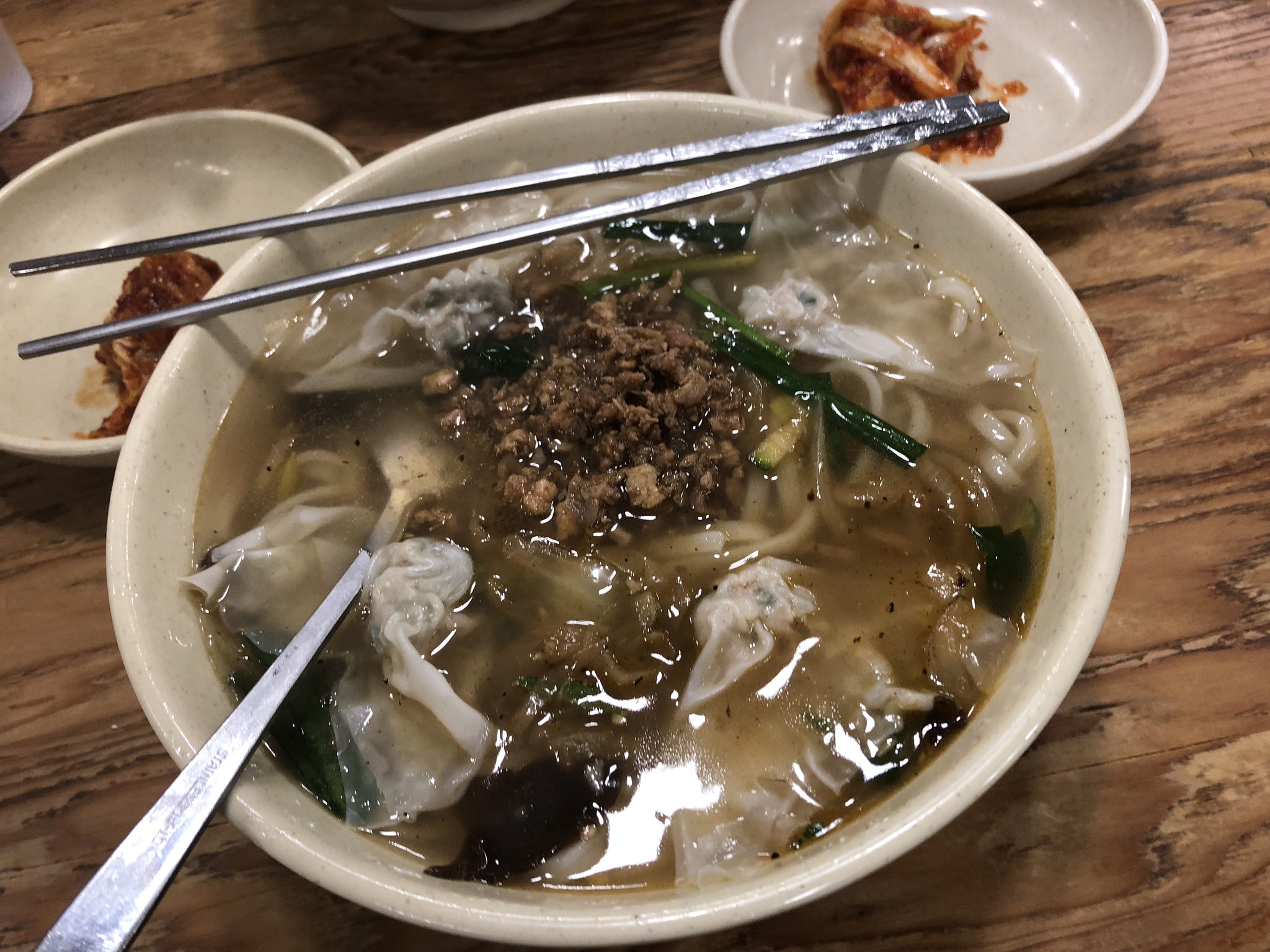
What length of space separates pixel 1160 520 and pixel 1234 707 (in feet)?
1.50

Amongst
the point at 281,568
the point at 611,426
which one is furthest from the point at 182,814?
the point at 611,426

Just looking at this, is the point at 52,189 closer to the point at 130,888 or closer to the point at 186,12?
the point at 186,12

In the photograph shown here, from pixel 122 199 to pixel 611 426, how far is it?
219cm

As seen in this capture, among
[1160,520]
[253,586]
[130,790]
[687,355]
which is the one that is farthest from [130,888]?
[1160,520]

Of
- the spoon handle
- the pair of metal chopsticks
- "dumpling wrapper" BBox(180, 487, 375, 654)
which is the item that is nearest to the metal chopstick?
the pair of metal chopsticks

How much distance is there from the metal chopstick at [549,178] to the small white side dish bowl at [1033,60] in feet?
2.46

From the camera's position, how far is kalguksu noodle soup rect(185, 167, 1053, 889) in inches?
58.6

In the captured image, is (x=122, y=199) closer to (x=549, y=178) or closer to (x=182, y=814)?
(x=549, y=178)

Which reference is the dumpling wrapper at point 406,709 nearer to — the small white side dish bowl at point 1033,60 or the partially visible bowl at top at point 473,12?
the small white side dish bowl at point 1033,60

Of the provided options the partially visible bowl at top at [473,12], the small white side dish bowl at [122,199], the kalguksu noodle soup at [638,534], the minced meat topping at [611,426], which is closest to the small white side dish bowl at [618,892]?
the kalguksu noodle soup at [638,534]

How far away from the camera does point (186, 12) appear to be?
3.24m

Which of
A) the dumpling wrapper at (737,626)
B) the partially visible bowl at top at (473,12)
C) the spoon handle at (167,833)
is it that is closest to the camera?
the spoon handle at (167,833)

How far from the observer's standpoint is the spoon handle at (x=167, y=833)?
1000mm

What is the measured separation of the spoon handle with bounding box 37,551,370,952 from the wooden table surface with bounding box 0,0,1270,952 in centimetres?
64
